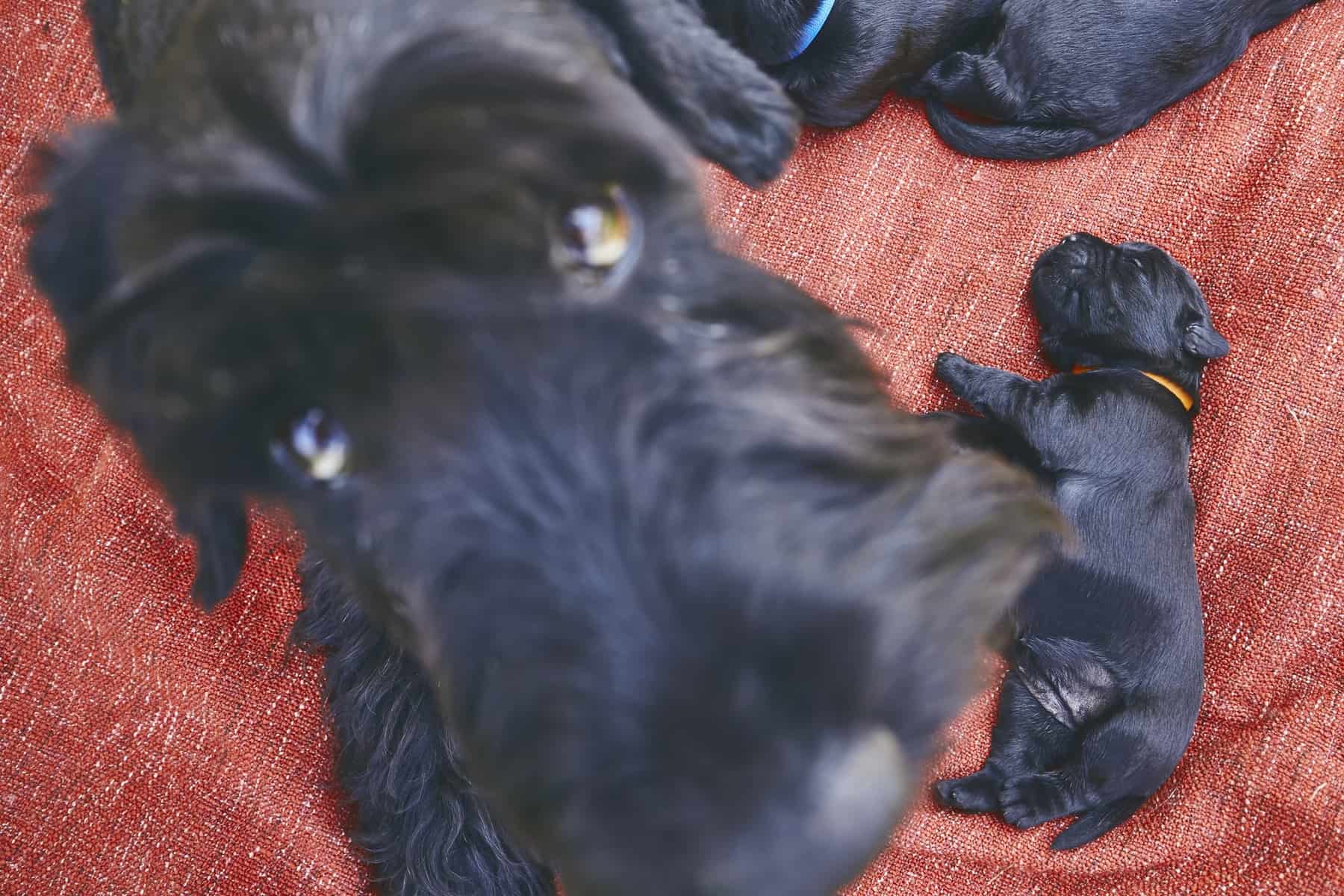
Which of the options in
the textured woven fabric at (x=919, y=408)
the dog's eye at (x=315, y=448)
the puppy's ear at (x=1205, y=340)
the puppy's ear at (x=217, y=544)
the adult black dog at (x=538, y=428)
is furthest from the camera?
the puppy's ear at (x=1205, y=340)

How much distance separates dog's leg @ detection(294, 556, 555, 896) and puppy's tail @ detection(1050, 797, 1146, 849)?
132cm

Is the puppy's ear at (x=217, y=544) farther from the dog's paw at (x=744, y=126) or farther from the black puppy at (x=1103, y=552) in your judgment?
the black puppy at (x=1103, y=552)

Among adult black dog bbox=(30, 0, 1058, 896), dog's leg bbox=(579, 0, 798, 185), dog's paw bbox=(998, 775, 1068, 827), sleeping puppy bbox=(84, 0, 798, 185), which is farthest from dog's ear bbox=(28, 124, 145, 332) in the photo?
dog's paw bbox=(998, 775, 1068, 827)

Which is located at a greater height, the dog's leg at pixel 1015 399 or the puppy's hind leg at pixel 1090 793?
the dog's leg at pixel 1015 399

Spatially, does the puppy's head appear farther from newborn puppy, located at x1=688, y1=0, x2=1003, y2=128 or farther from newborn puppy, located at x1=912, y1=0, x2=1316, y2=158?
newborn puppy, located at x1=688, y1=0, x2=1003, y2=128

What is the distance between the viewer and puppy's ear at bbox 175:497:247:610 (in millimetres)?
1481

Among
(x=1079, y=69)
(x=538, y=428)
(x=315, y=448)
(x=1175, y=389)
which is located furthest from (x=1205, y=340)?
(x=315, y=448)

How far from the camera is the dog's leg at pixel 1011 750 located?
232 cm

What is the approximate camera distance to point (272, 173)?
982 millimetres

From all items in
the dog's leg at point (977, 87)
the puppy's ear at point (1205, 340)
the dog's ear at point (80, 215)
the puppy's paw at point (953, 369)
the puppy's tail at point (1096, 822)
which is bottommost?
the puppy's tail at point (1096, 822)

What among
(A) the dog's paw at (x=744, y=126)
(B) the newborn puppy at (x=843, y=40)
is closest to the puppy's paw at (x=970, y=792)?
(A) the dog's paw at (x=744, y=126)

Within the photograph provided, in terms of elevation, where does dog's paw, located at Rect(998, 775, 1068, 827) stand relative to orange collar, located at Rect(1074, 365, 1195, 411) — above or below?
below

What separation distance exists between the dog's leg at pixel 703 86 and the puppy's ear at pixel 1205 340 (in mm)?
1451

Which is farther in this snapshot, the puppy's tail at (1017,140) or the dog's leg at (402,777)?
the puppy's tail at (1017,140)
